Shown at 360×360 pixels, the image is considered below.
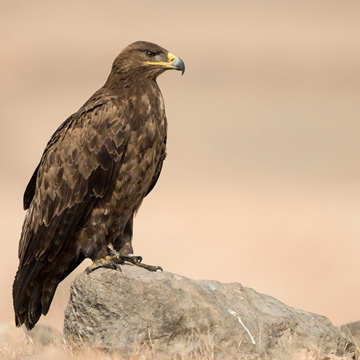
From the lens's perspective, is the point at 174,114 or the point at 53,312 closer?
the point at 53,312

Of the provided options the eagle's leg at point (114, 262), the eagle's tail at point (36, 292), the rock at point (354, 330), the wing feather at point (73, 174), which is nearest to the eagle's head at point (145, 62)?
the wing feather at point (73, 174)

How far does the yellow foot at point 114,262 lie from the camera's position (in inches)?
303

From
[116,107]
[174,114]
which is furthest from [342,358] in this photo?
[174,114]

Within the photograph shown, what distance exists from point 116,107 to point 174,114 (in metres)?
29.7

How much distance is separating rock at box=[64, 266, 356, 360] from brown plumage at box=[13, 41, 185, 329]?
1.84 ft

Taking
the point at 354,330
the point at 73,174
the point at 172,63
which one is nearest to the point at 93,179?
the point at 73,174

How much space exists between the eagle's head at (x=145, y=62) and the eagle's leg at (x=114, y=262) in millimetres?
1696

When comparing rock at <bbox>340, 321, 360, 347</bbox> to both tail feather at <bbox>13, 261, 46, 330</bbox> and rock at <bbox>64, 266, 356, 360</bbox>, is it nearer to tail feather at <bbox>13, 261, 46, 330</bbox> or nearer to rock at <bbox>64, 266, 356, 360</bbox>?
rock at <bbox>64, 266, 356, 360</bbox>

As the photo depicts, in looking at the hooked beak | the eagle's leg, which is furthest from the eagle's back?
the hooked beak

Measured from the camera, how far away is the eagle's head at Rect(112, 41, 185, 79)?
8.32 m

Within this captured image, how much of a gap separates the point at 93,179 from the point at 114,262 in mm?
780

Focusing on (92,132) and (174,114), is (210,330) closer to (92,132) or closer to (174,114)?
(92,132)

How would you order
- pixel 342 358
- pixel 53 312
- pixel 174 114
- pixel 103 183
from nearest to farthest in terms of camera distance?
pixel 342 358
pixel 103 183
pixel 53 312
pixel 174 114

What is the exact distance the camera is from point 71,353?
7355 millimetres
